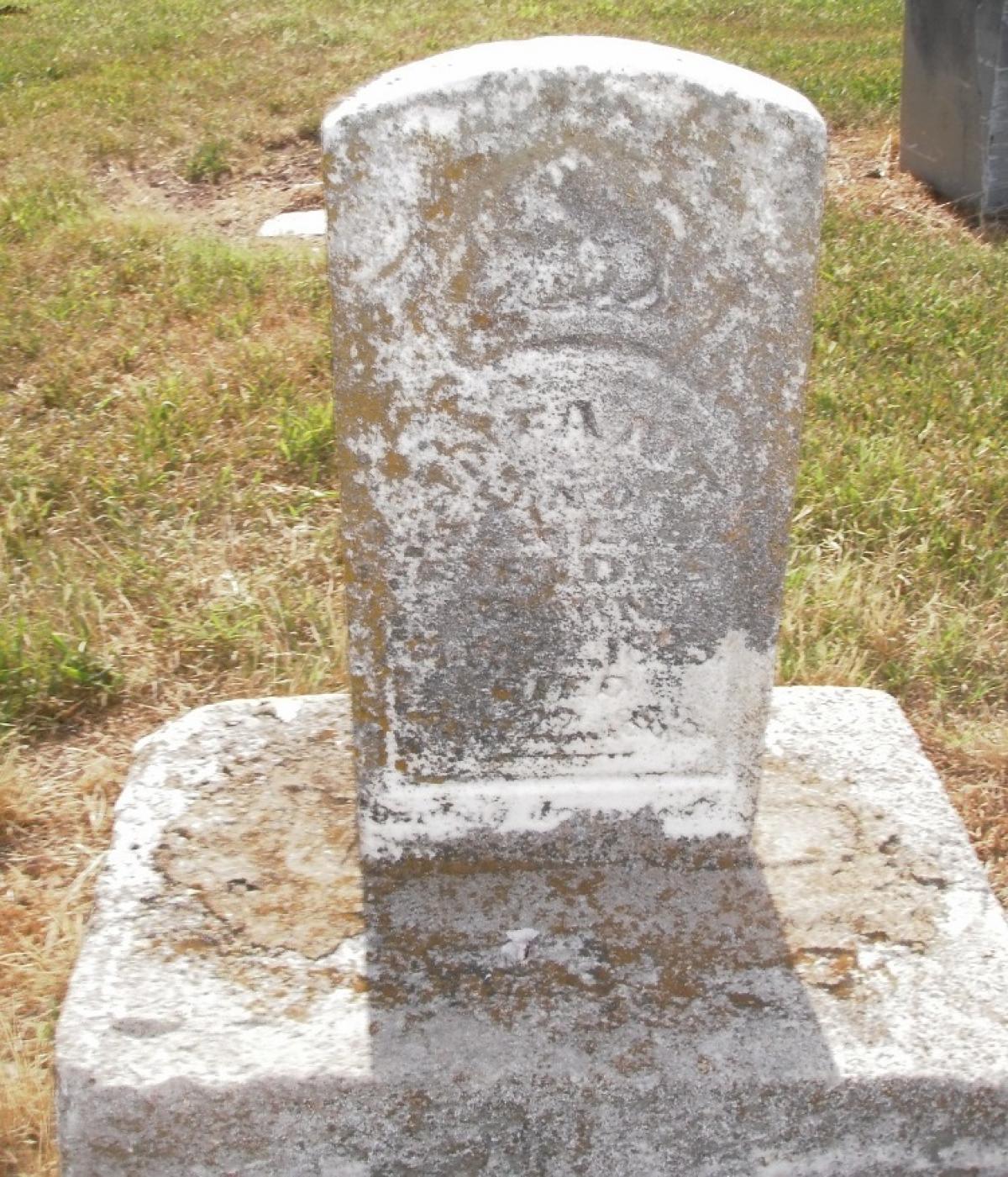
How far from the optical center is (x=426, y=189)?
1.57 meters

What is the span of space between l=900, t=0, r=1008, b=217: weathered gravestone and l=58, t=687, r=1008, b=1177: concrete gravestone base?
4.17m

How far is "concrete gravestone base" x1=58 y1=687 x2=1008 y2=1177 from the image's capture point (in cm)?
163

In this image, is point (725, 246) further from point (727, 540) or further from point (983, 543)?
point (983, 543)

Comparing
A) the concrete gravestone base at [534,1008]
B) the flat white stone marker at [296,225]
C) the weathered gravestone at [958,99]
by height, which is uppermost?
the weathered gravestone at [958,99]

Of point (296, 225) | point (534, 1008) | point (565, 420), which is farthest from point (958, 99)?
point (534, 1008)

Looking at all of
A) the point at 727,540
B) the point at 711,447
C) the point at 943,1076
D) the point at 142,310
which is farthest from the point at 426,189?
Result: the point at 142,310

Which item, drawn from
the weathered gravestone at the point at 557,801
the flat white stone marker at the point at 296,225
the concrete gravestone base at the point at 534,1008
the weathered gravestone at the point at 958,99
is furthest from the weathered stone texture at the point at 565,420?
the weathered gravestone at the point at 958,99

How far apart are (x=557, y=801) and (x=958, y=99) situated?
459cm

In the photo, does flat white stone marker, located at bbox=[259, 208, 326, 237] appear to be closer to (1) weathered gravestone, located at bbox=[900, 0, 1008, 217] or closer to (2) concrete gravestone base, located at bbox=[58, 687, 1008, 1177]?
(1) weathered gravestone, located at bbox=[900, 0, 1008, 217]

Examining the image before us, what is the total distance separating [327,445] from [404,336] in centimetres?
196

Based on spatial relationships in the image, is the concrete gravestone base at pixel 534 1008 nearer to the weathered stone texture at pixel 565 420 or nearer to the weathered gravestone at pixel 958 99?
the weathered stone texture at pixel 565 420

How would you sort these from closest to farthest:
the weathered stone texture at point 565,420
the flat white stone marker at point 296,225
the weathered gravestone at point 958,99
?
the weathered stone texture at point 565,420, the weathered gravestone at point 958,99, the flat white stone marker at point 296,225

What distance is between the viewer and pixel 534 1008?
1.71 m

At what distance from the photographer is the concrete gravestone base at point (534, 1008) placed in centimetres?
163
